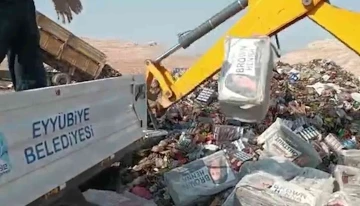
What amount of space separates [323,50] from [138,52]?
9.70 meters

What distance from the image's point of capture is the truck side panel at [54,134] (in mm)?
2576

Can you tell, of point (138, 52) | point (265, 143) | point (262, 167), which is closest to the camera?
point (262, 167)

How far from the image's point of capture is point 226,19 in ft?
20.2

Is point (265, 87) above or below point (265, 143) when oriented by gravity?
above

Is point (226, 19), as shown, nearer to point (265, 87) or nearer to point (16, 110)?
point (265, 87)

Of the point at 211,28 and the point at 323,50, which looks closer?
the point at 211,28

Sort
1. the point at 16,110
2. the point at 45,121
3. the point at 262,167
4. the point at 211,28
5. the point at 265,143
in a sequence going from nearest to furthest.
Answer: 1. the point at 16,110
2. the point at 45,121
3. the point at 262,167
4. the point at 265,143
5. the point at 211,28

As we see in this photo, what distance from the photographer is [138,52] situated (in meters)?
33.2

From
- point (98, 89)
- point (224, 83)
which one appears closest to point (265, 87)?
point (224, 83)

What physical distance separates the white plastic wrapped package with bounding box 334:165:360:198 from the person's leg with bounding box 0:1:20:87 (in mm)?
2585

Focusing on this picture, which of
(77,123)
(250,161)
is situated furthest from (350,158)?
(77,123)

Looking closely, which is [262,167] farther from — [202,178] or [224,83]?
[224,83]

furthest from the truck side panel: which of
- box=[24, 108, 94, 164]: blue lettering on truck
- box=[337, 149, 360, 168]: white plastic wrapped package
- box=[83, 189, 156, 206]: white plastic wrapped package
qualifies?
box=[337, 149, 360, 168]: white plastic wrapped package

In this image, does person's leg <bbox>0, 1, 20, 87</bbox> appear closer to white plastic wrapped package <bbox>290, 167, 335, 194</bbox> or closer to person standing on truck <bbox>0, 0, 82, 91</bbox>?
person standing on truck <bbox>0, 0, 82, 91</bbox>
